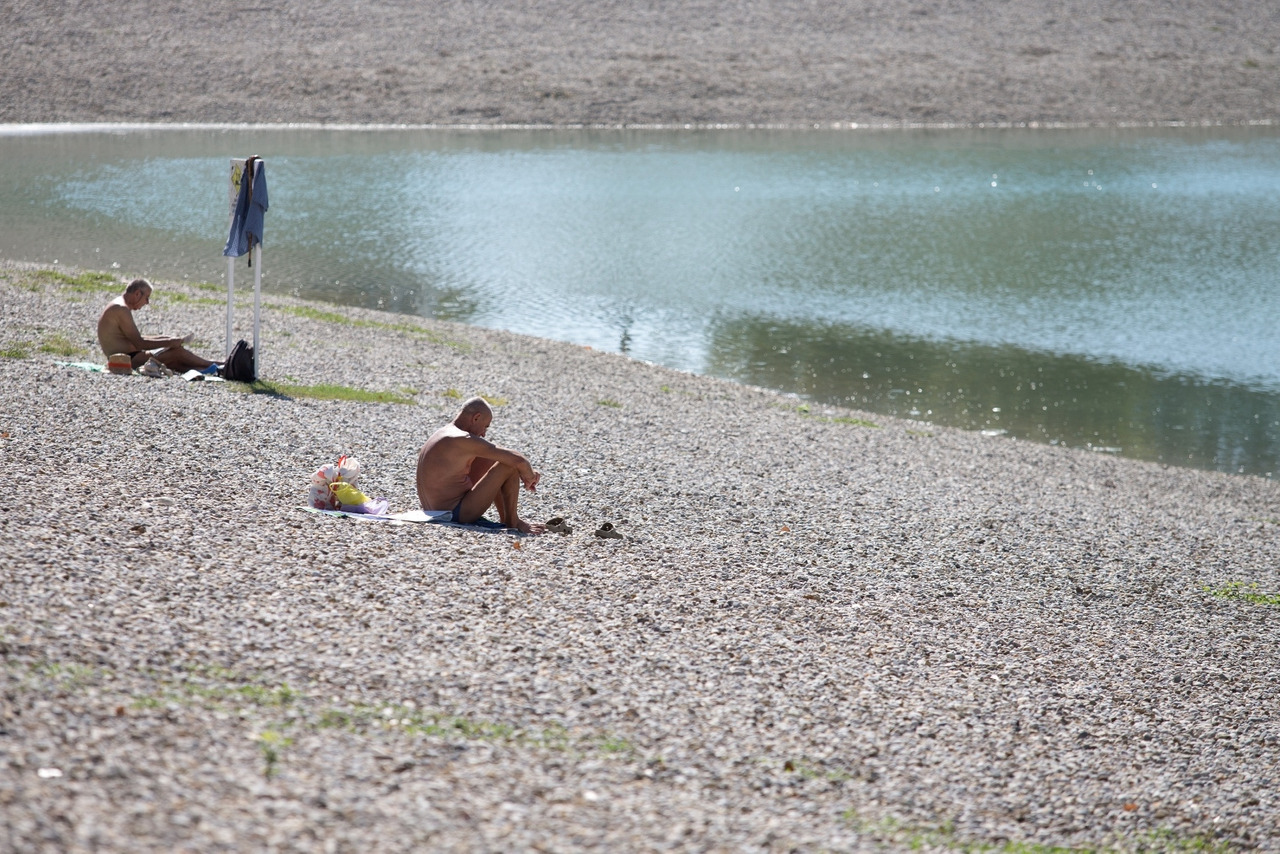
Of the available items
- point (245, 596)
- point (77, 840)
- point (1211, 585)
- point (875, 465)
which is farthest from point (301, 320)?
point (77, 840)

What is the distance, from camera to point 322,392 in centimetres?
1603

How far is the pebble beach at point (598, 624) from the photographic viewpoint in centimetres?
590

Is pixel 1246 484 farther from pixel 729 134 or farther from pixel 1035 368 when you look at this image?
pixel 729 134

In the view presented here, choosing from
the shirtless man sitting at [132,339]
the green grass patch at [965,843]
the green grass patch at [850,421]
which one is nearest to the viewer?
the green grass patch at [965,843]

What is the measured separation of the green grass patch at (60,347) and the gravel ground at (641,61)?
4330 centimetres

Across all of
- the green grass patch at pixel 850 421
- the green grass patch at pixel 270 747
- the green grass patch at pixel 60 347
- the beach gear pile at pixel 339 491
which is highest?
the green grass patch at pixel 60 347

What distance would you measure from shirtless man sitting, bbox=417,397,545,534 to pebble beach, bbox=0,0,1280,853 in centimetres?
35

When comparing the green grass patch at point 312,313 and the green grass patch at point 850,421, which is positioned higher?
the green grass patch at point 312,313

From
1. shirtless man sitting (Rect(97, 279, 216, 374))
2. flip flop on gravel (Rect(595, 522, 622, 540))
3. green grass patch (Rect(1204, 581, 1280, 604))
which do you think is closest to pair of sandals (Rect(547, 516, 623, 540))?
flip flop on gravel (Rect(595, 522, 622, 540))

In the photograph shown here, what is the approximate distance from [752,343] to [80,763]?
20188 mm

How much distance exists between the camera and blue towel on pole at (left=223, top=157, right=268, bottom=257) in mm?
15070

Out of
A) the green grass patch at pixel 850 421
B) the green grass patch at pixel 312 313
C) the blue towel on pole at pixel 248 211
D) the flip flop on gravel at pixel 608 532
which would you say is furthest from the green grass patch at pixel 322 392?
the green grass patch at pixel 850 421

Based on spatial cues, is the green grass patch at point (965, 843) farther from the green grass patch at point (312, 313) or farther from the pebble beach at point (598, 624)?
the green grass patch at point (312, 313)

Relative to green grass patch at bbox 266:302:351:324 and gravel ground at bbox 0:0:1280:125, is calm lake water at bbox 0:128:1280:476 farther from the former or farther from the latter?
gravel ground at bbox 0:0:1280:125
